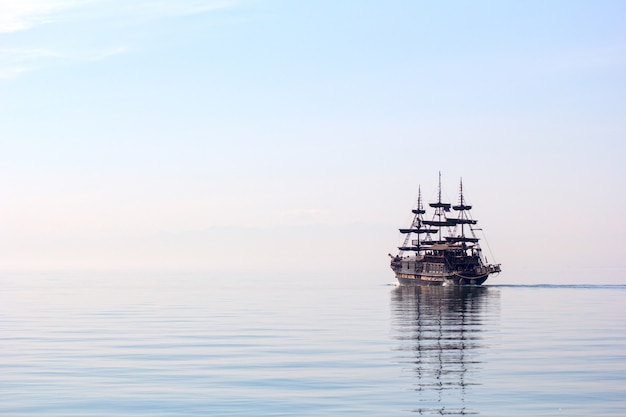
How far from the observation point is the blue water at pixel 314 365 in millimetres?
34969

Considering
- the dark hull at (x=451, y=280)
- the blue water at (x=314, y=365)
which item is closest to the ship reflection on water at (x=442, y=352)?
the blue water at (x=314, y=365)

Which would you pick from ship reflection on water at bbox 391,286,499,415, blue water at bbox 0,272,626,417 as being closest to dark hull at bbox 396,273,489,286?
ship reflection on water at bbox 391,286,499,415

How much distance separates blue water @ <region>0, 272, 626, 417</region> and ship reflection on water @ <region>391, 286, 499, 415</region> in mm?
90

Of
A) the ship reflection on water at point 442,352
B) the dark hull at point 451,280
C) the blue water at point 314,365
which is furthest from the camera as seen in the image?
the dark hull at point 451,280

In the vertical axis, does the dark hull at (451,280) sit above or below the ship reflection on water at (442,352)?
above

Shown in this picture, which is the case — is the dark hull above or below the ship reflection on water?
above

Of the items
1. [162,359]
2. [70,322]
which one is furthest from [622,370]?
[70,322]

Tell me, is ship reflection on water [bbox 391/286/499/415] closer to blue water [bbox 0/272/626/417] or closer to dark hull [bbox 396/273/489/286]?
blue water [bbox 0/272/626/417]

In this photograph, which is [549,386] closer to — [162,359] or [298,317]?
[162,359]

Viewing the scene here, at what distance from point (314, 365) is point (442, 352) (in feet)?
30.5

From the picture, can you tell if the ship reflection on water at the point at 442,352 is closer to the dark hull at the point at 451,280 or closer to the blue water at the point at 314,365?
the blue water at the point at 314,365

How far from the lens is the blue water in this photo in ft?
115

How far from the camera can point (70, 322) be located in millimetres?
78312

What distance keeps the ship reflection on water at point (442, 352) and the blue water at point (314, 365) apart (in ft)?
0.29
